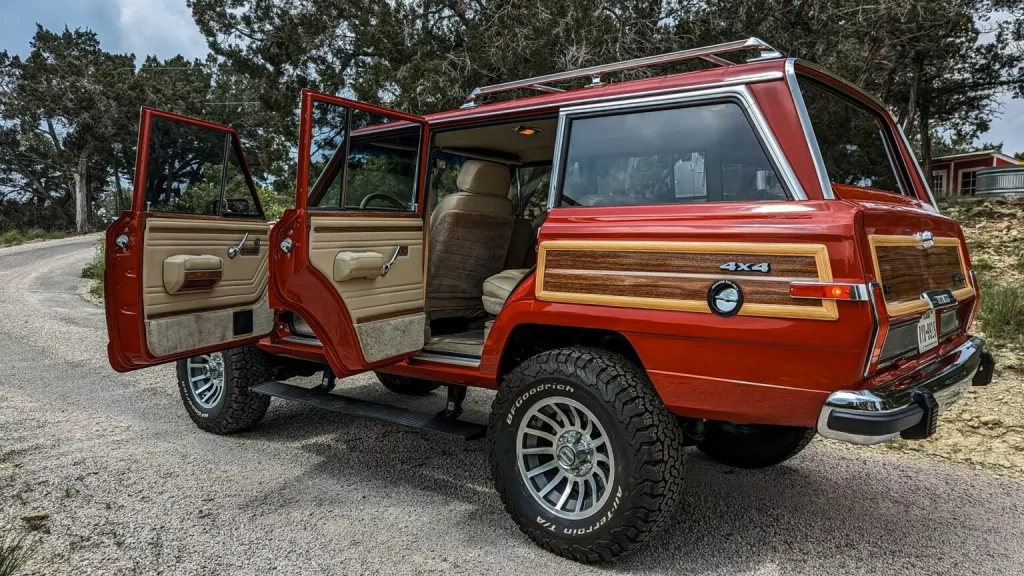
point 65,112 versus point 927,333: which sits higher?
point 65,112

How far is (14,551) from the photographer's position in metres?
2.59

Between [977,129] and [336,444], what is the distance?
66.3ft

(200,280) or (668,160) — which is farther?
(200,280)

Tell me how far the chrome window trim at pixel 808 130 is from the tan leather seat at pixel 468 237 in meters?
2.14

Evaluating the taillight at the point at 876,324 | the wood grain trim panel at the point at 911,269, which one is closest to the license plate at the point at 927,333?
the wood grain trim panel at the point at 911,269

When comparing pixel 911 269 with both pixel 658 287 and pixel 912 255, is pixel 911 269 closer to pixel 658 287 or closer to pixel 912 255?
pixel 912 255

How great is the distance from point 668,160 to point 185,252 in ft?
9.96

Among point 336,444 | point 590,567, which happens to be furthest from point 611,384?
point 336,444

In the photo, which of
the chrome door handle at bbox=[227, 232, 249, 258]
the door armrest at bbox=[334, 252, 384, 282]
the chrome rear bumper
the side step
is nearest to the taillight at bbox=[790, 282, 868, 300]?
the chrome rear bumper

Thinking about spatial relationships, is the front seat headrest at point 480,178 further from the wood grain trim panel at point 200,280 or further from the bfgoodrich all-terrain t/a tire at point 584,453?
the wood grain trim panel at point 200,280

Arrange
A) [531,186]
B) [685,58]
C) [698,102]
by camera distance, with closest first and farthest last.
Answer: [698,102], [685,58], [531,186]

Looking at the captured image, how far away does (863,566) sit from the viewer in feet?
9.59

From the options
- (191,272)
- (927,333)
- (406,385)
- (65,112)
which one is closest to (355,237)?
(191,272)

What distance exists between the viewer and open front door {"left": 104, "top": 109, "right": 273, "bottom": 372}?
154 inches
